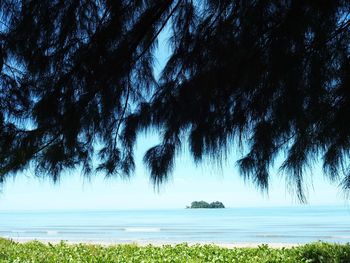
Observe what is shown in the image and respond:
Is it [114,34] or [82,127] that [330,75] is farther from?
[82,127]

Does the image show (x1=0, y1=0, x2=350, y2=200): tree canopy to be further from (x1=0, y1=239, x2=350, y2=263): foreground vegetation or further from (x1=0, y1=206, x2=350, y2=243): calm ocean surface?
(x1=0, y1=239, x2=350, y2=263): foreground vegetation

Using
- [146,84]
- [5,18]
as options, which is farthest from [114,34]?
[5,18]

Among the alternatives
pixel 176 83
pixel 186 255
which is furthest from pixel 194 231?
pixel 176 83

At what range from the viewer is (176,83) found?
2658 millimetres

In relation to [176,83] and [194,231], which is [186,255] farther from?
[194,231]

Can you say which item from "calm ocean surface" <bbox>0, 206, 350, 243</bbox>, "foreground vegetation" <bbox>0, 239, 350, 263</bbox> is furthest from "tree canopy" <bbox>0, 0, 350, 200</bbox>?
"foreground vegetation" <bbox>0, 239, 350, 263</bbox>

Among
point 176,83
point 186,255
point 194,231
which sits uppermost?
point 176,83

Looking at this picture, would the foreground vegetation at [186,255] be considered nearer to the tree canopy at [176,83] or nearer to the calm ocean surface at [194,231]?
the calm ocean surface at [194,231]

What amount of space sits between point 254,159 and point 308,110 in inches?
19.0

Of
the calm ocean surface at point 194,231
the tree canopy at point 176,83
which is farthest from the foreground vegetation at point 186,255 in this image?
the tree canopy at point 176,83

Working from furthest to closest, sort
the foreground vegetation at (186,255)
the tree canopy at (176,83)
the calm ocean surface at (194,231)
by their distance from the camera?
the calm ocean surface at (194,231) < the foreground vegetation at (186,255) < the tree canopy at (176,83)

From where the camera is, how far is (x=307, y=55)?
2078mm

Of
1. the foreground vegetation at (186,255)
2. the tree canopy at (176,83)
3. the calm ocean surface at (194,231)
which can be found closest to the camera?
the tree canopy at (176,83)

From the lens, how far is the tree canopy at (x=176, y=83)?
211 cm
